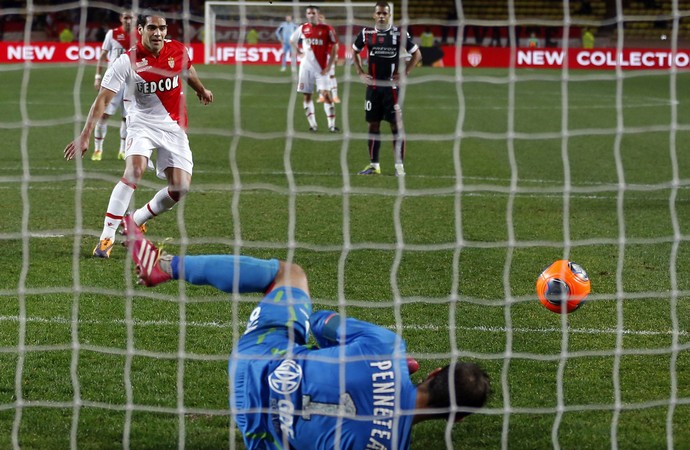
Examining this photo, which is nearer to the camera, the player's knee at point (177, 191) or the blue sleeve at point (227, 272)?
the blue sleeve at point (227, 272)

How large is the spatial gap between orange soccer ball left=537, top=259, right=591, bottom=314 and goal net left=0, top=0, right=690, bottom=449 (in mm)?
182

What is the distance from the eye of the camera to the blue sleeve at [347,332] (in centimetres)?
394

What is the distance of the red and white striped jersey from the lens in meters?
7.25

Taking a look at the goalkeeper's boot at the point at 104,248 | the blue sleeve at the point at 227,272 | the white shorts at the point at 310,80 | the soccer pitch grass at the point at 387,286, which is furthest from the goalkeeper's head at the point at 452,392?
the white shorts at the point at 310,80

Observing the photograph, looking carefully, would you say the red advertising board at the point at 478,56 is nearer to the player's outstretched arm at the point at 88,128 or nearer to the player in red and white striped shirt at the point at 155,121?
the player in red and white striped shirt at the point at 155,121

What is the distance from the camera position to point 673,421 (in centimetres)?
449

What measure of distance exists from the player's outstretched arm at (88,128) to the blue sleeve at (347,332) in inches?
101

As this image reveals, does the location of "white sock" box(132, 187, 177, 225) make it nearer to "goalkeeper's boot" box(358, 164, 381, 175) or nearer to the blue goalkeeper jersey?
the blue goalkeeper jersey

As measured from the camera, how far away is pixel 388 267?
7.18 m

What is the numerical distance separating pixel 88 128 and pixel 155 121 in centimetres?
92

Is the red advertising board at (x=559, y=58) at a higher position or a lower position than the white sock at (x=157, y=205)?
higher

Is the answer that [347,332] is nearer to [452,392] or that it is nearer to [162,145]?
[452,392]

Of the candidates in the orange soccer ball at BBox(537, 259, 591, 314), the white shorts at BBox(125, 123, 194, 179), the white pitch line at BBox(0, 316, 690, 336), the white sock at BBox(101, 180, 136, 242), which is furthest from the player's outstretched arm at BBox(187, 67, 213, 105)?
the orange soccer ball at BBox(537, 259, 591, 314)

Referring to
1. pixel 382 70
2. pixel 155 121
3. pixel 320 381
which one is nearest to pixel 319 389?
pixel 320 381
